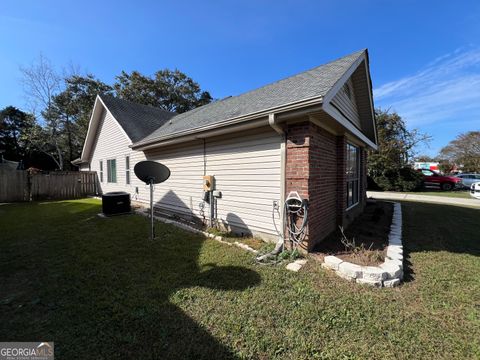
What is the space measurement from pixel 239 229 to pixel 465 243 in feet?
17.5

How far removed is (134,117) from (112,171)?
3370 millimetres

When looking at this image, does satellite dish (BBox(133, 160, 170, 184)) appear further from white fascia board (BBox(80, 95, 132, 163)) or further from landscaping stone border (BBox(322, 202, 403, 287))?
white fascia board (BBox(80, 95, 132, 163))

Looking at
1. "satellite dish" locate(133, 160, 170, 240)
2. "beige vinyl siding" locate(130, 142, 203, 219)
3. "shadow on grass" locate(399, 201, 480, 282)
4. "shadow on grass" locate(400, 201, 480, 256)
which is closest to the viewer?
"shadow on grass" locate(399, 201, 480, 282)

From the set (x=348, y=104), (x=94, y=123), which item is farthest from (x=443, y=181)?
(x=94, y=123)

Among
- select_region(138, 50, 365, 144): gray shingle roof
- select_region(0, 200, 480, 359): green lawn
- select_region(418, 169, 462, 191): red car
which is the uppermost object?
select_region(138, 50, 365, 144): gray shingle roof

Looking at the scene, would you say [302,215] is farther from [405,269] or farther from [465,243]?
[465,243]

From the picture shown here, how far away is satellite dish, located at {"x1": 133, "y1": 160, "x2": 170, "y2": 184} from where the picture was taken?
541 cm

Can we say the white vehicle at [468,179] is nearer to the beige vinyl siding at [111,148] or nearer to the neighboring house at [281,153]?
the neighboring house at [281,153]

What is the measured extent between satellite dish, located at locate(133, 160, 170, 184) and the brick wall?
131 inches

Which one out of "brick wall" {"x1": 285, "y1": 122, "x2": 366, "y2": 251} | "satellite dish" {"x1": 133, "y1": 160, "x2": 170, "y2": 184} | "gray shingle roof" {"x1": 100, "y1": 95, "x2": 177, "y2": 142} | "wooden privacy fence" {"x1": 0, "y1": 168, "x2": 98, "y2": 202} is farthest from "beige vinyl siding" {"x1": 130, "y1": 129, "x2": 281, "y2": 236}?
"wooden privacy fence" {"x1": 0, "y1": 168, "x2": 98, "y2": 202}

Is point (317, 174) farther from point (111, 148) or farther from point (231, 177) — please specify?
point (111, 148)

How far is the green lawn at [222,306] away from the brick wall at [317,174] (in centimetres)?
119

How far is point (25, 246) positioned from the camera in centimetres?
483

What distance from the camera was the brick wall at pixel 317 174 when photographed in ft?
13.3
